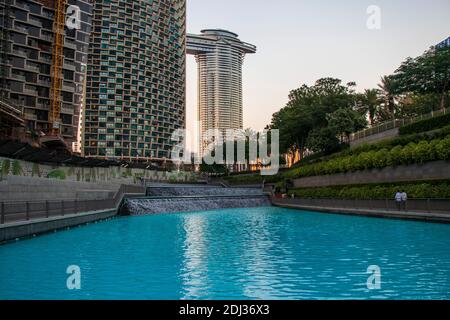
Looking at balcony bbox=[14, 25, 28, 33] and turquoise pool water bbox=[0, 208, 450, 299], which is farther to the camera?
balcony bbox=[14, 25, 28, 33]

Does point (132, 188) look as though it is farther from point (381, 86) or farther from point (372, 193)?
point (381, 86)

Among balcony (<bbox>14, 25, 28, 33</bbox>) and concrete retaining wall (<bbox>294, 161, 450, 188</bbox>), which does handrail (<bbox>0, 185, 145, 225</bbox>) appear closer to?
concrete retaining wall (<bbox>294, 161, 450, 188</bbox>)

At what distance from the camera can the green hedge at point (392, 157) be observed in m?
32.0

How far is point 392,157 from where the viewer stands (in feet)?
124

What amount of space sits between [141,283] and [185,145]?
6165 inches

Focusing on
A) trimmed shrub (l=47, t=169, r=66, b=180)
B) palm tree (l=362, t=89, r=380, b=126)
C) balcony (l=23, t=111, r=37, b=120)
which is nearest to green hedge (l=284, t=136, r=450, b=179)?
palm tree (l=362, t=89, r=380, b=126)

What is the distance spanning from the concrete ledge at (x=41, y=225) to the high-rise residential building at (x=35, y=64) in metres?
53.6

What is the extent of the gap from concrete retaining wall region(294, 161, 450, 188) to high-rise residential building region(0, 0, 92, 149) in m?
55.7

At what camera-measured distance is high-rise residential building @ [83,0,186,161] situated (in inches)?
5546

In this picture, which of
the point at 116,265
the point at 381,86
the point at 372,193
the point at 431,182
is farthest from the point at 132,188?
the point at 381,86

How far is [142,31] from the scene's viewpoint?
152 metres

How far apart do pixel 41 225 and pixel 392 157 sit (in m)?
30.8

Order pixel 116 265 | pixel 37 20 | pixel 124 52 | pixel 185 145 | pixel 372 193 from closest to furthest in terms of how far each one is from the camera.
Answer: pixel 116 265, pixel 372 193, pixel 37 20, pixel 124 52, pixel 185 145

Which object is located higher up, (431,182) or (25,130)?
(25,130)
